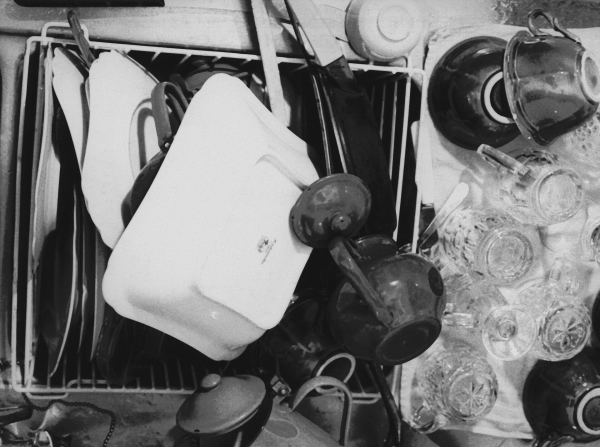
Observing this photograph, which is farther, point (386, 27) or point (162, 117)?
point (386, 27)

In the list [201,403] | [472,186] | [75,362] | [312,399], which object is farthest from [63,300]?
[472,186]

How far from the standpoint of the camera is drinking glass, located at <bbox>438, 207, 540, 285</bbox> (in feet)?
3.13

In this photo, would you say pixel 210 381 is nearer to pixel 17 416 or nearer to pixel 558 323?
pixel 17 416

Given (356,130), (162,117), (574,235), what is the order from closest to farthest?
(162,117) < (356,130) < (574,235)

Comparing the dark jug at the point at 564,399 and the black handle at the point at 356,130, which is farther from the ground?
the black handle at the point at 356,130

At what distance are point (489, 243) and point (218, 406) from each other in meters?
0.50

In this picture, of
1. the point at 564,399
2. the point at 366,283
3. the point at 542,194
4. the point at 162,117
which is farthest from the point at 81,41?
the point at 564,399

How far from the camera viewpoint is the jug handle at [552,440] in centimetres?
103

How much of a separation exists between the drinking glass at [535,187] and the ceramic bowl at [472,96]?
0.04 m

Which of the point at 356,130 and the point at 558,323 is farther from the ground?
the point at 356,130

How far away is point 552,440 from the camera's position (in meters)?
1.04

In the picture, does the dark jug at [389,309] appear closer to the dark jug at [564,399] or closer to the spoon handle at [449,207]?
the spoon handle at [449,207]

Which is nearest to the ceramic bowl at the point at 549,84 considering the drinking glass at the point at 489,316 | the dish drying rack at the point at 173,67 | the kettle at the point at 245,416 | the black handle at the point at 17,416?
the dish drying rack at the point at 173,67

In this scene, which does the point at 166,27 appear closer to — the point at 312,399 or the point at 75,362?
the point at 75,362
